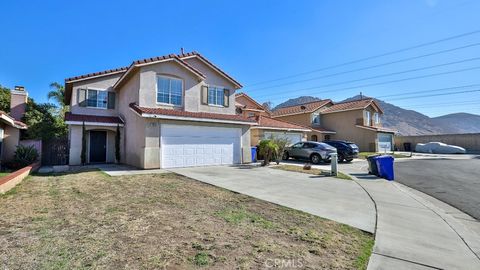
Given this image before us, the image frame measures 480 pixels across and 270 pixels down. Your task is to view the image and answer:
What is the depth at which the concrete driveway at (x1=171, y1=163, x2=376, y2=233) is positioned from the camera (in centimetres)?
654

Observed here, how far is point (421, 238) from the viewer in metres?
5.23

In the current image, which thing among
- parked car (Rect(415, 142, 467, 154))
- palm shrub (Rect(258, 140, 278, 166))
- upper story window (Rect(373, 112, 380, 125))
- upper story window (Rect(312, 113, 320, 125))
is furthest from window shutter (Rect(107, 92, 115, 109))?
parked car (Rect(415, 142, 467, 154))

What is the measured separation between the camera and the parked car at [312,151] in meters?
20.2

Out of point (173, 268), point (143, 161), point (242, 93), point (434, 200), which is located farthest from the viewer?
point (242, 93)

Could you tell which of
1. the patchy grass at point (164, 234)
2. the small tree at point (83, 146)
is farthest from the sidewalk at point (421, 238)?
the small tree at point (83, 146)

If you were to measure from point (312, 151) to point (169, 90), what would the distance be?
11.9 m

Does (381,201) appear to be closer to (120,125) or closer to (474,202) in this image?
(474,202)

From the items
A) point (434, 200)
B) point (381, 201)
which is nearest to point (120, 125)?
point (381, 201)

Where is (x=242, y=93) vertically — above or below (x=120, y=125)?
above

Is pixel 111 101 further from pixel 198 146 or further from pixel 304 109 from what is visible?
pixel 304 109

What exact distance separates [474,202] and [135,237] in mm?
10329

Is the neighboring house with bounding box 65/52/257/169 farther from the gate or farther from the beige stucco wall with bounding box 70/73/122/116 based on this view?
the gate

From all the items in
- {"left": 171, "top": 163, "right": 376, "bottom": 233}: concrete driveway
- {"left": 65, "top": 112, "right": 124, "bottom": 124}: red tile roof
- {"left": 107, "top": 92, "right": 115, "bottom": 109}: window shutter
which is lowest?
{"left": 171, "top": 163, "right": 376, "bottom": 233}: concrete driveway

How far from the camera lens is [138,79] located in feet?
51.4
